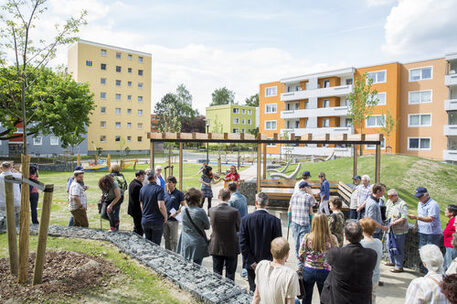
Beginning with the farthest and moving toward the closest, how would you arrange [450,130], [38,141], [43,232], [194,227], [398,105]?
1. [38,141]
2. [398,105]
3. [450,130]
4. [194,227]
5. [43,232]

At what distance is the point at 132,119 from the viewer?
5300 centimetres

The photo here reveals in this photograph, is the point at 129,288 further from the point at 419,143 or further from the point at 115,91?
the point at 115,91

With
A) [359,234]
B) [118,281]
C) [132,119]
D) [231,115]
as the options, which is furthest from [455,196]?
[231,115]

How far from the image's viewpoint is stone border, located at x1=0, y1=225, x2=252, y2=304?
4.13 metres

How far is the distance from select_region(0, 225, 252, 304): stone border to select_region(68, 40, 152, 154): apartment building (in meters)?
44.3

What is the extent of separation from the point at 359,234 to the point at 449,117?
1309 inches

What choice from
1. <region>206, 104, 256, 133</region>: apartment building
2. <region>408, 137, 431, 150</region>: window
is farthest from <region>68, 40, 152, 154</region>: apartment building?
<region>408, 137, 431, 150</region>: window

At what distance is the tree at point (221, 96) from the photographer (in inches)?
3265

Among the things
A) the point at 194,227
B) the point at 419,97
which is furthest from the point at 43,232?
the point at 419,97

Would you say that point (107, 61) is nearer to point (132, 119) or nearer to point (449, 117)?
point (132, 119)

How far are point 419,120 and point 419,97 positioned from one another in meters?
2.31

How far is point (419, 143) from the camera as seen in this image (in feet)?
103

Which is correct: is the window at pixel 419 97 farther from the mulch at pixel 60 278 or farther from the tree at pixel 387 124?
the mulch at pixel 60 278

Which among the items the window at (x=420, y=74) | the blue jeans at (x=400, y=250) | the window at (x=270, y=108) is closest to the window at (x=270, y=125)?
the window at (x=270, y=108)
